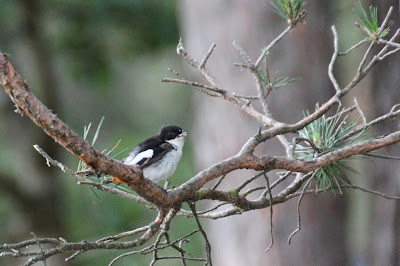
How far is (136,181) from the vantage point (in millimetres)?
1808

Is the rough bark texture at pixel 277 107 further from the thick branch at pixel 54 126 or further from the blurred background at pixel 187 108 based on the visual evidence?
the thick branch at pixel 54 126

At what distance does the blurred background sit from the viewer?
4988mm

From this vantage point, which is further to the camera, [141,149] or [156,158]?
[141,149]

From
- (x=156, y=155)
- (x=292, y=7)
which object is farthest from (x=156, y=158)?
(x=292, y=7)

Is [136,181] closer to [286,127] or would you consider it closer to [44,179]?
[286,127]

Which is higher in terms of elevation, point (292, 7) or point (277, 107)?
point (277, 107)

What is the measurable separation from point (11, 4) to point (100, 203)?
2464 mm

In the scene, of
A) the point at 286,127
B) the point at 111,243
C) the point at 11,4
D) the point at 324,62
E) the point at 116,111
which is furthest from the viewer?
the point at 116,111

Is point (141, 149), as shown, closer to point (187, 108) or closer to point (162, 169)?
point (162, 169)

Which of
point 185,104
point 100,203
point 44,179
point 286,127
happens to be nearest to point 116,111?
point 185,104

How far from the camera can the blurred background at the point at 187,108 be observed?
196 inches

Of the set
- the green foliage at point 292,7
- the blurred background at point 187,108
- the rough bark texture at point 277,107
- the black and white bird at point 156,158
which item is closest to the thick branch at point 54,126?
the blurred background at point 187,108

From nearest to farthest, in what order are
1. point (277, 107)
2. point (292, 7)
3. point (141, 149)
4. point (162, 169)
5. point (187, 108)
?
point (292, 7), point (162, 169), point (141, 149), point (277, 107), point (187, 108)

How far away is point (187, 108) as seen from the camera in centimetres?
1009
